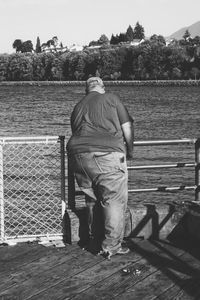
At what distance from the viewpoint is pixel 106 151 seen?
6.05 meters

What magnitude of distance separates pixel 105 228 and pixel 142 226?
0.87 meters

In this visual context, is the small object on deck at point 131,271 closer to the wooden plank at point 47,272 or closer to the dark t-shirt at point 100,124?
the wooden plank at point 47,272

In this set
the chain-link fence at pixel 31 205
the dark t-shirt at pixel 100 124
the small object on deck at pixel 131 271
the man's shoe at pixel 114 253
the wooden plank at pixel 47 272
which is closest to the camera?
the wooden plank at pixel 47 272

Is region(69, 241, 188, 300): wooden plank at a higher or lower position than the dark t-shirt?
lower

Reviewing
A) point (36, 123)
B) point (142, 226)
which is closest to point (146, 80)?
point (36, 123)

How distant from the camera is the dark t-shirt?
604 centimetres

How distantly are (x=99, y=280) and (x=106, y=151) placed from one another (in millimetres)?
1335

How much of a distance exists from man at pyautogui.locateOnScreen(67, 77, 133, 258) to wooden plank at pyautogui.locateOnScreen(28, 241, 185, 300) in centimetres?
22

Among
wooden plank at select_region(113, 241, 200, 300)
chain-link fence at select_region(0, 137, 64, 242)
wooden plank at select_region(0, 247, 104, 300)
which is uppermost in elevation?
wooden plank at select_region(113, 241, 200, 300)

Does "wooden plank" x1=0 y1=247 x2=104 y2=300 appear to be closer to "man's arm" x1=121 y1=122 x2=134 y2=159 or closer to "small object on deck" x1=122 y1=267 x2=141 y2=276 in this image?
"small object on deck" x1=122 y1=267 x2=141 y2=276

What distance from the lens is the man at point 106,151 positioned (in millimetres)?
6055

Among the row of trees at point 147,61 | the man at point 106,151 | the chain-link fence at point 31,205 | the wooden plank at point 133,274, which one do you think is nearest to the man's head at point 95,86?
the man at point 106,151

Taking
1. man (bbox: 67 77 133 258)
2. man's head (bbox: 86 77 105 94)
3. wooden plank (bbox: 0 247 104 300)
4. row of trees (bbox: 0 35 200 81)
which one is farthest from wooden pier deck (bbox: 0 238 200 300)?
row of trees (bbox: 0 35 200 81)

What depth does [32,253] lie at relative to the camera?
6.39m
